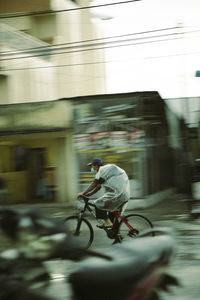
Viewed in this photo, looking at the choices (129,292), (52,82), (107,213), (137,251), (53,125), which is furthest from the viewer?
(52,82)

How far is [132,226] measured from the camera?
7.43 metres

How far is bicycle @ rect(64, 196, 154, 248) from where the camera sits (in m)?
7.28

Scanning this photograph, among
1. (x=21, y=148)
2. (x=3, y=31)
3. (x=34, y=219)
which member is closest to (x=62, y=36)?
(x=3, y=31)

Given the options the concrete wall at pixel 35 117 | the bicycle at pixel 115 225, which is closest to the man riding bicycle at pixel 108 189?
the bicycle at pixel 115 225

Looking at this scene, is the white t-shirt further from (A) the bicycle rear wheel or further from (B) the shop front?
(B) the shop front

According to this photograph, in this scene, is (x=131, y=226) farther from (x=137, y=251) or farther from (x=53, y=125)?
(x=53, y=125)

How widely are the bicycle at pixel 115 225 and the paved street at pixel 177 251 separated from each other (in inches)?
15.8

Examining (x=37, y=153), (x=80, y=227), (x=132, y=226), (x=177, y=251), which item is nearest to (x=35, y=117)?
(x=37, y=153)

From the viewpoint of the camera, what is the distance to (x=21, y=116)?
1463 cm

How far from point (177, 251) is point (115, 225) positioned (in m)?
1.21

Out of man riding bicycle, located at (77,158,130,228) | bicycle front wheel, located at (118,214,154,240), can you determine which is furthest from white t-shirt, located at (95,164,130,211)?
bicycle front wheel, located at (118,214,154,240)

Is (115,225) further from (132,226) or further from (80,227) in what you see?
(80,227)

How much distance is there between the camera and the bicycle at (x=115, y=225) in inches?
287

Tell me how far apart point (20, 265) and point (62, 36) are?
742 inches
